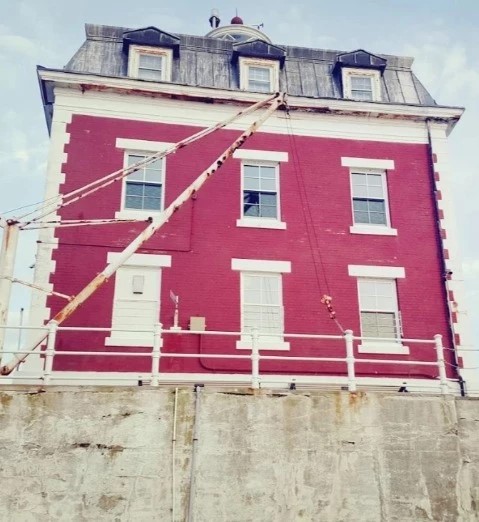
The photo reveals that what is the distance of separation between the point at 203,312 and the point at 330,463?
17.7 ft

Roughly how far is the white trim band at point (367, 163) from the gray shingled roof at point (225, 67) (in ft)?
7.10

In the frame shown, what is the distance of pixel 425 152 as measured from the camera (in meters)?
16.2

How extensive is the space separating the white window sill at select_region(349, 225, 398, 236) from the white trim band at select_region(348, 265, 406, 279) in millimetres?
994

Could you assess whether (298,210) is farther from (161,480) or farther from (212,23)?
(212,23)

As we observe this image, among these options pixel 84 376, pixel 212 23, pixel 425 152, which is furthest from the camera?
pixel 212 23

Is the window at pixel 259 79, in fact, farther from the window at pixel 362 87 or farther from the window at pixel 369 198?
the window at pixel 369 198

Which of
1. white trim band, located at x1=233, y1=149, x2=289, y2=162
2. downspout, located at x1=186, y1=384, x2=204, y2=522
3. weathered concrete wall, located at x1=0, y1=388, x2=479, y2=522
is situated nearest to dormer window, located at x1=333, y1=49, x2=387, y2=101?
white trim band, located at x1=233, y1=149, x2=289, y2=162

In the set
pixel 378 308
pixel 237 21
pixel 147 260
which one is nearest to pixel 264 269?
pixel 147 260

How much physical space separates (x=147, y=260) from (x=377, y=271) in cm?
603

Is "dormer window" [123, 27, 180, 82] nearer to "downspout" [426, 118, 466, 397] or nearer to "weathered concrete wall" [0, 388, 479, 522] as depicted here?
"downspout" [426, 118, 466, 397]

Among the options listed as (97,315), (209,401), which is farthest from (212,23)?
(209,401)

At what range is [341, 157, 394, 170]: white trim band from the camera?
615 inches

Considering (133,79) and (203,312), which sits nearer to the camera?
(203,312)

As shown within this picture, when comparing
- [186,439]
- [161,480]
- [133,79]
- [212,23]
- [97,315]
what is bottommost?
[161,480]
